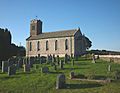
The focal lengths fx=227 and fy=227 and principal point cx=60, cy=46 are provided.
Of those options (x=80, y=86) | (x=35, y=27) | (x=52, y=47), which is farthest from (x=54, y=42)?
(x=80, y=86)

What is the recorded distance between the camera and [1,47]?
44469 mm

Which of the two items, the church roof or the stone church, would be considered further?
the church roof

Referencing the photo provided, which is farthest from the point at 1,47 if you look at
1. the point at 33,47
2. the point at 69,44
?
the point at 33,47

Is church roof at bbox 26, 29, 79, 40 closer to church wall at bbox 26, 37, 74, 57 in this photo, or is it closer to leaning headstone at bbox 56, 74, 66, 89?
church wall at bbox 26, 37, 74, 57

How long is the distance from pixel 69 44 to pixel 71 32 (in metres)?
3.45

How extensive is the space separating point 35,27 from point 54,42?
12.8 meters

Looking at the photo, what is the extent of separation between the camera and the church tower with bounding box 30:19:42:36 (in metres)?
70.5

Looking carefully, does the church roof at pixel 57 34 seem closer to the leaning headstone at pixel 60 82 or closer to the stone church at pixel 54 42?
the stone church at pixel 54 42

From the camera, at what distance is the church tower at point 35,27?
70.5 metres

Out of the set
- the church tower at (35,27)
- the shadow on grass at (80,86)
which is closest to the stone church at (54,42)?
the church tower at (35,27)

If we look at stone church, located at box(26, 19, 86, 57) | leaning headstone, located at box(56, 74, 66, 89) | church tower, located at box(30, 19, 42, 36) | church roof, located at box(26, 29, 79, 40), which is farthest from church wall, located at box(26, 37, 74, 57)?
leaning headstone, located at box(56, 74, 66, 89)

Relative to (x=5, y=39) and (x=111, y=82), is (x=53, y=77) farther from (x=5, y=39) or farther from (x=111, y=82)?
(x=5, y=39)

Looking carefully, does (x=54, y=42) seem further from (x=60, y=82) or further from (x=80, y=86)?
(x=80, y=86)

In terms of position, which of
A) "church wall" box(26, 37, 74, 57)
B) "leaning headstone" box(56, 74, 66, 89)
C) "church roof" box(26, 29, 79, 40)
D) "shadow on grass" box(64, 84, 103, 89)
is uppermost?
"church roof" box(26, 29, 79, 40)
